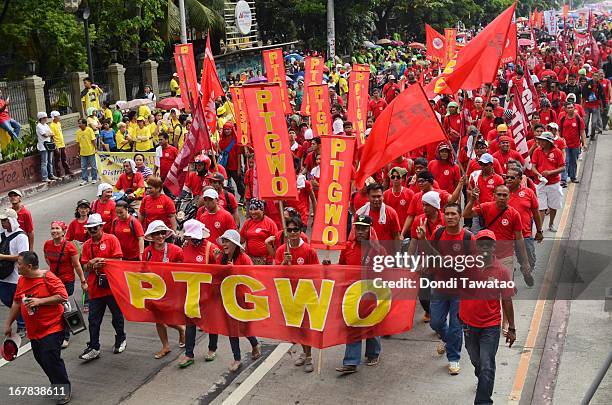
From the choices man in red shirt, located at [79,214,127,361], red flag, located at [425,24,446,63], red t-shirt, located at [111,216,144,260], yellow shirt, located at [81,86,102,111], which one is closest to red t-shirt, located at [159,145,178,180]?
red t-shirt, located at [111,216,144,260]

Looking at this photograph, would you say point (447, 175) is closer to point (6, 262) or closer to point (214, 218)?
point (214, 218)

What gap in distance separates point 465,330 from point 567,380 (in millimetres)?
1335

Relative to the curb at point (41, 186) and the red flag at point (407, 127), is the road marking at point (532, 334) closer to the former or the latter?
the red flag at point (407, 127)

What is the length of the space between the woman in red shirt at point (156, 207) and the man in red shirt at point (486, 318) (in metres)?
4.59

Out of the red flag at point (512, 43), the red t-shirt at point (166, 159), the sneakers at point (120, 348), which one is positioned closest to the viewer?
the sneakers at point (120, 348)

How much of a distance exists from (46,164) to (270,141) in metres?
12.0

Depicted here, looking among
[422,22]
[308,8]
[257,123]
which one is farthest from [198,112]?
[422,22]

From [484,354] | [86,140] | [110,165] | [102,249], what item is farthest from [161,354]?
[86,140]

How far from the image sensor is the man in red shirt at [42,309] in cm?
778

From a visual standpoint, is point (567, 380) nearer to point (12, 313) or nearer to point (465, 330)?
point (465, 330)

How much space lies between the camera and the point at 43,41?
92.2 feet

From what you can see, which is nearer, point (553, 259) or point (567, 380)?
point (567, 380)

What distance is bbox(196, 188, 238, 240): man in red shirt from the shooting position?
10.0 metres

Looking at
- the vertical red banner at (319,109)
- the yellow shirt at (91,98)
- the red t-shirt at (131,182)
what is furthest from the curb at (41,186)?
the vertical red banner at (319,109)
